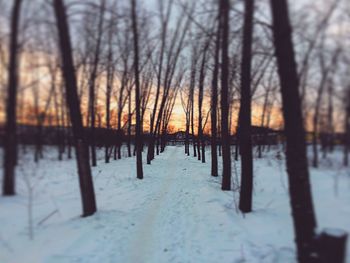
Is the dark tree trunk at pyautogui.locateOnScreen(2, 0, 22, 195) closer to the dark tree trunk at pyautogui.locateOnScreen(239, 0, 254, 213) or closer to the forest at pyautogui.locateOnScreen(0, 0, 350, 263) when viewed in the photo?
the forest at pyautogui.locateOnScreen(0, 0, 350, 263)

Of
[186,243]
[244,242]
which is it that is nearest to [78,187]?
[186,243]

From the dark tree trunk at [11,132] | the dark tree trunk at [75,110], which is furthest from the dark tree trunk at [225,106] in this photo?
the dark tree trunk at [11,132]

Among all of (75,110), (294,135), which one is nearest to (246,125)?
(294,135)

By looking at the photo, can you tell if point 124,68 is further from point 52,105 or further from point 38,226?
point 38,226

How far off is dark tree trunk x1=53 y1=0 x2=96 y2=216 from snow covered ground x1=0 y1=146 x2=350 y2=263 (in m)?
0.24

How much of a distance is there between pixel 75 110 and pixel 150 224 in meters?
3.37

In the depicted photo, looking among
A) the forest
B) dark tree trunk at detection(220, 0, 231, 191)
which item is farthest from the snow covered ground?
dark tree trunk at detection(220, 0, 231, 191)

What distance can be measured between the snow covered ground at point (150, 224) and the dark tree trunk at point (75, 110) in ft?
0.78

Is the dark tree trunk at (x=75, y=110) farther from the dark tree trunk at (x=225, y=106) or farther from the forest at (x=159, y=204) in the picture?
the dark tree trunk at (x=225, y=106)

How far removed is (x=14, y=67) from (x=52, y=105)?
1.11 metres

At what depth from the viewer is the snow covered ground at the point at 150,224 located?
5.79 meters

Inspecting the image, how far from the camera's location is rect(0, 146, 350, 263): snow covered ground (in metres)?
5.79

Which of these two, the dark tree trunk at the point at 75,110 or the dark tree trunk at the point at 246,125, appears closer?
the dark tree trunk at the point at 75,110

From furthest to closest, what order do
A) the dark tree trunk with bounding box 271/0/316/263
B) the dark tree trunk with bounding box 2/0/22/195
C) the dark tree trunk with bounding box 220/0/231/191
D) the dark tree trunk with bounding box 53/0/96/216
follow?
the dark tree trunk with bounding box 220/0/231/191 < the dark tree trunk with bounding box 53/0/96/216 < the dark tree trunk with bounding box 2/0/22/195 < the dark tree trunk with bounding box 271/0/316/263
